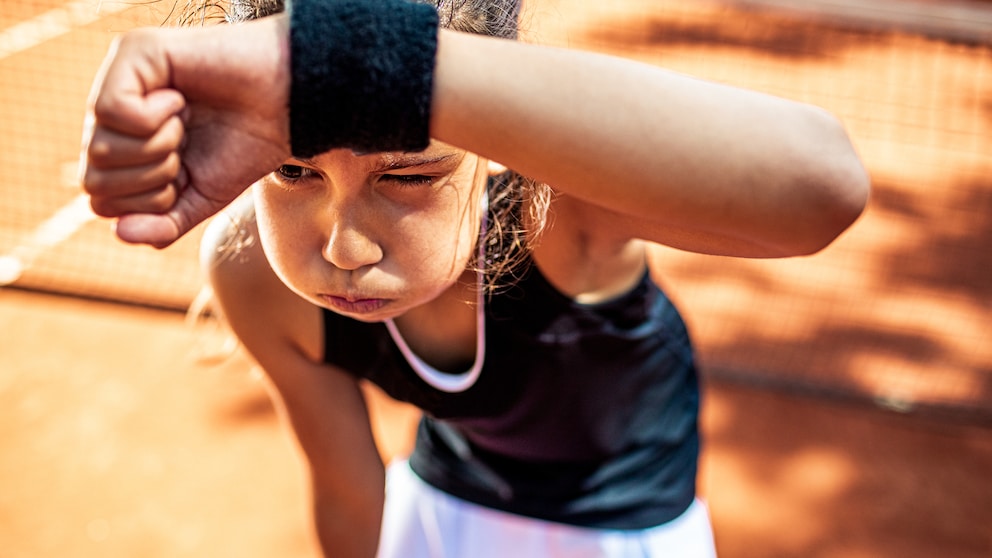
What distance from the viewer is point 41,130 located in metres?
5.05

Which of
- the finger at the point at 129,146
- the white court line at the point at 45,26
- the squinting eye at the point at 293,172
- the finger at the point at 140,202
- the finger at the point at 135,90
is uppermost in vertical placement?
the finger at the point at 135,90

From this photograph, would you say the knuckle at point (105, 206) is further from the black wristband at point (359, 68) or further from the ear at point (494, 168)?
the ear at point (494, 168)

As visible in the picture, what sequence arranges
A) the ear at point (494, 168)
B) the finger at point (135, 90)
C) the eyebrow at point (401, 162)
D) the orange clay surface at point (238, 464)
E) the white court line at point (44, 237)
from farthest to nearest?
the white court line at point (44, 237)
the orange clay surface at point (238, 464)
the ear at point (494, 168)
the eyebrow at point (401, 162)
the finger at point (135, 90)

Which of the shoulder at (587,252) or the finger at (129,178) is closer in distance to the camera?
the finger at (129,178)

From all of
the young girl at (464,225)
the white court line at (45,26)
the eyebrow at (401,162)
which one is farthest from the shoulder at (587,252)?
the white court line at (45,26)

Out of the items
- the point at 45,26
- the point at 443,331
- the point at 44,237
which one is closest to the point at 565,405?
the point at 443,331

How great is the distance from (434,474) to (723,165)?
117cm

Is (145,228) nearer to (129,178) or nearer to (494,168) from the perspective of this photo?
(129,178)

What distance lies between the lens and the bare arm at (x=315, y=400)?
146 centimetres

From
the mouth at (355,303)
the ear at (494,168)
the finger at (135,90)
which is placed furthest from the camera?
the ear at (494,168)

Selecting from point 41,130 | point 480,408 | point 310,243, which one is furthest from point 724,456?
point 41,130

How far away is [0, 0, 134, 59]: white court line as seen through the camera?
618cm

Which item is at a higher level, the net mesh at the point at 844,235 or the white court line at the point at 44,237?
the net mesh at the point at 844,235

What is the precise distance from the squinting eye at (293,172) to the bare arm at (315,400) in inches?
19.0
